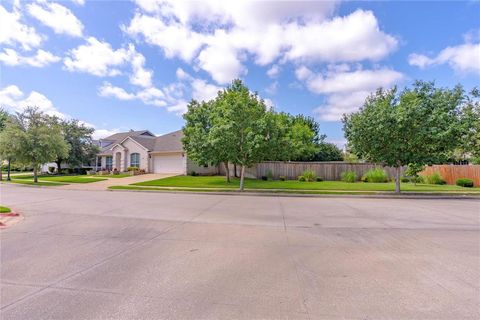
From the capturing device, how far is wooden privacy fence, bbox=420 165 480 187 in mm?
22516

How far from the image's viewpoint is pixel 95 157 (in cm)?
4028

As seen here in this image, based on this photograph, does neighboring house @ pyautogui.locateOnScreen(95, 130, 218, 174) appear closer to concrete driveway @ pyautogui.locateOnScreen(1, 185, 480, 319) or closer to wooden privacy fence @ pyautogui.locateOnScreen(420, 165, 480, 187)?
wooden privacy fence @ pyautogui.locateOnScreen(420, 165, 480, 187)

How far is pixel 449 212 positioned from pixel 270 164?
18163 mm

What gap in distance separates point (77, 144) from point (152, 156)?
13255 mm

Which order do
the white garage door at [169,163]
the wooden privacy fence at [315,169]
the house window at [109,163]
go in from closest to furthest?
the wooden privacy fence at [315,169], the white garage door at [169,163], the house window at [109,163]

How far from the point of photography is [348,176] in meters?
25.3

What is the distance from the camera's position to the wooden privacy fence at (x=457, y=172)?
22.5m

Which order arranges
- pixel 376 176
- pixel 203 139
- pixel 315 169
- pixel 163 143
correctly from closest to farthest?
pixel 203 139 < pixel 376 176 < pixel 315 169 < pixel 163 143

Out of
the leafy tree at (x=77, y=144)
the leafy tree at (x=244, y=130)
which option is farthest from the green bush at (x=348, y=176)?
the leafy tree at (x=77, y=144)

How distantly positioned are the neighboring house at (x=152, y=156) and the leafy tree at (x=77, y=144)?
200cm

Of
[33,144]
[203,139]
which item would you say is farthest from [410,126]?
[33,144]

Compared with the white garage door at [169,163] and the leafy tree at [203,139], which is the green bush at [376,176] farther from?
the white garage door at [169,163]

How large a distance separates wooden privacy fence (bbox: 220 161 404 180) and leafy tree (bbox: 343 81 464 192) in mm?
9639

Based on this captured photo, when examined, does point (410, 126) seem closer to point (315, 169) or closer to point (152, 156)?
point (315, 169)
